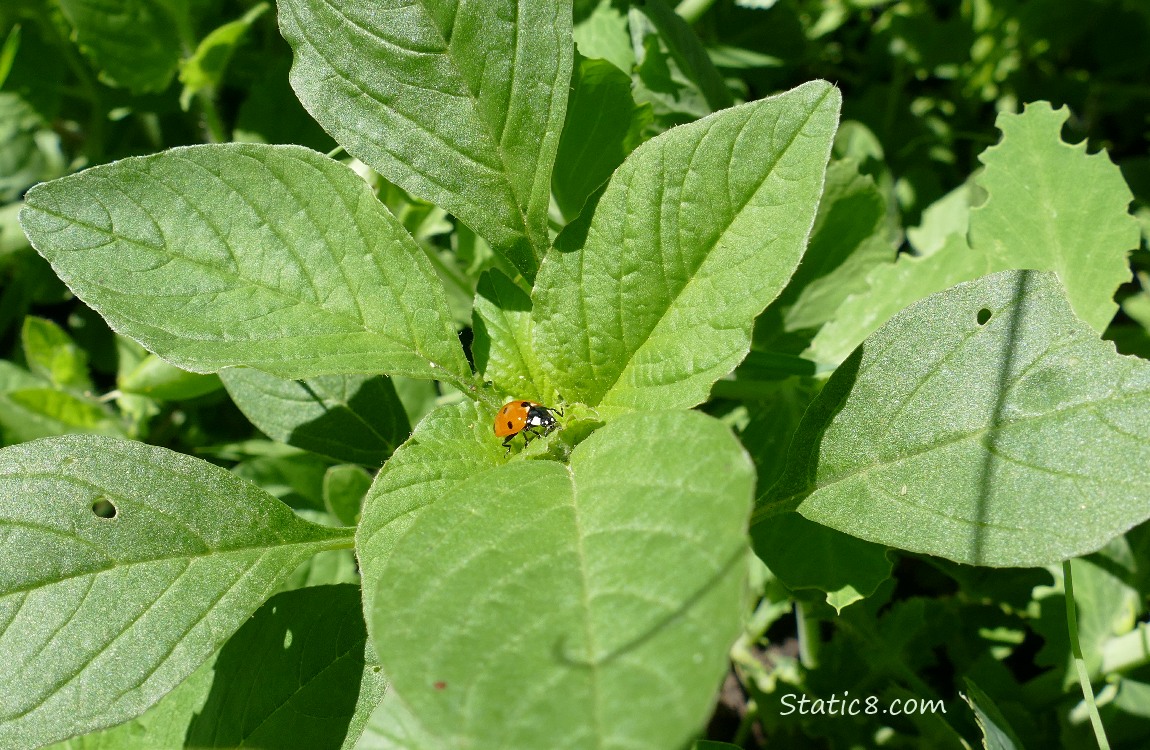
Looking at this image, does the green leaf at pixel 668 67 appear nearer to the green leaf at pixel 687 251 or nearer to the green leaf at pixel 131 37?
the green leaf at pixel 687 251

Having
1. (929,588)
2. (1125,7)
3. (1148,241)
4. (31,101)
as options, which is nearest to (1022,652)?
(929,588)

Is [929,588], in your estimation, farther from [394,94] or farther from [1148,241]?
[394,94]

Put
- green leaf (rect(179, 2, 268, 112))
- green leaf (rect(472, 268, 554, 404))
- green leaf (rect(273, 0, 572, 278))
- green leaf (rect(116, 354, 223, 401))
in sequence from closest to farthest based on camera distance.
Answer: green leaf (rect(273, 0, 572, 278)) < green leaf (rect(472, 268, 554, 404)) < green leaf (rect(116, 354, 223, 401)) < green leaf (rect(179, 2, 268, 112))

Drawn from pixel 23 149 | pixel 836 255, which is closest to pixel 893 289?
pixel 836 255

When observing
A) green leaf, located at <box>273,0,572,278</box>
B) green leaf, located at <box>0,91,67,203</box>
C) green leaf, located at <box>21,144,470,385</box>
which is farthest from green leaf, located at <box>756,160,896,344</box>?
green leaf, located at <box>0,91,67,203</box>

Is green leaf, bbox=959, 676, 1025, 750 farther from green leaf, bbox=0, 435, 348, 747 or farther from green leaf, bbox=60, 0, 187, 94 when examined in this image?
green leaf, bbox=60, 0, 187, 94

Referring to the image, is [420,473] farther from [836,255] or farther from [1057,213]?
[1057,213]

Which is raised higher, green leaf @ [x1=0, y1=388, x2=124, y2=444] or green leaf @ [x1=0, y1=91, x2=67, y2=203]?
green leaf @ [x1=0, y1=91, x2=67, y2=203]
